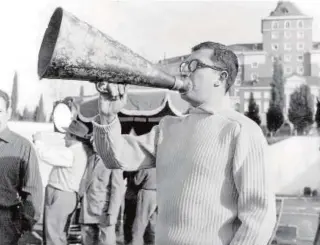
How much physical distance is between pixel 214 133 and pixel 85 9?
323 cm

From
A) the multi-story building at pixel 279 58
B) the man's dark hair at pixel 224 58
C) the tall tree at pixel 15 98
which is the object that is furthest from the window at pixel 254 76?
the man's dark hair at pixel 224 58

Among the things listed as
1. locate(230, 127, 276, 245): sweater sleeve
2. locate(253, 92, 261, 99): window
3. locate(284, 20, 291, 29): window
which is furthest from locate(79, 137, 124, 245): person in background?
locate(230, 127, 276, 245): sweater sleeve

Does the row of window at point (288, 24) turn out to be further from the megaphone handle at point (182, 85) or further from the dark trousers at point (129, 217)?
the megaphone handle at point (182, 85)

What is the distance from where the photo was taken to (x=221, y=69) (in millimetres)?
1621

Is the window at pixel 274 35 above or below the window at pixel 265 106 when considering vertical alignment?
above

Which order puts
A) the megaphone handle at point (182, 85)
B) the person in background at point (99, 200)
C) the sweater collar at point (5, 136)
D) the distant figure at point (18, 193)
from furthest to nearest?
the person in background at point (99, 200) → the sweater collar at point (5, 136) → the distant figure at point (18, 193) → the megaphone handle at point (182, 85)

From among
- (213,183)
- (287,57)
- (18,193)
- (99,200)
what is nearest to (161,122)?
(213,183)

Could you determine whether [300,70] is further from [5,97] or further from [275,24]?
[5,97]

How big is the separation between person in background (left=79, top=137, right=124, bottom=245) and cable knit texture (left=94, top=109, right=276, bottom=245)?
2.19m

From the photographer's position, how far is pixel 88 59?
4.66ft

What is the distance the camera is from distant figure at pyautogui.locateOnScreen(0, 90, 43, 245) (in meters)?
2.50

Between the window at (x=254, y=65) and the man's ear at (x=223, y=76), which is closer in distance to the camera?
the man's ear at (x=223, y=76)

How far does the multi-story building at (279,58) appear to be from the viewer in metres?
4.62

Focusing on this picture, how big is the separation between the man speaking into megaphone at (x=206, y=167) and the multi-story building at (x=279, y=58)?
2957mm
